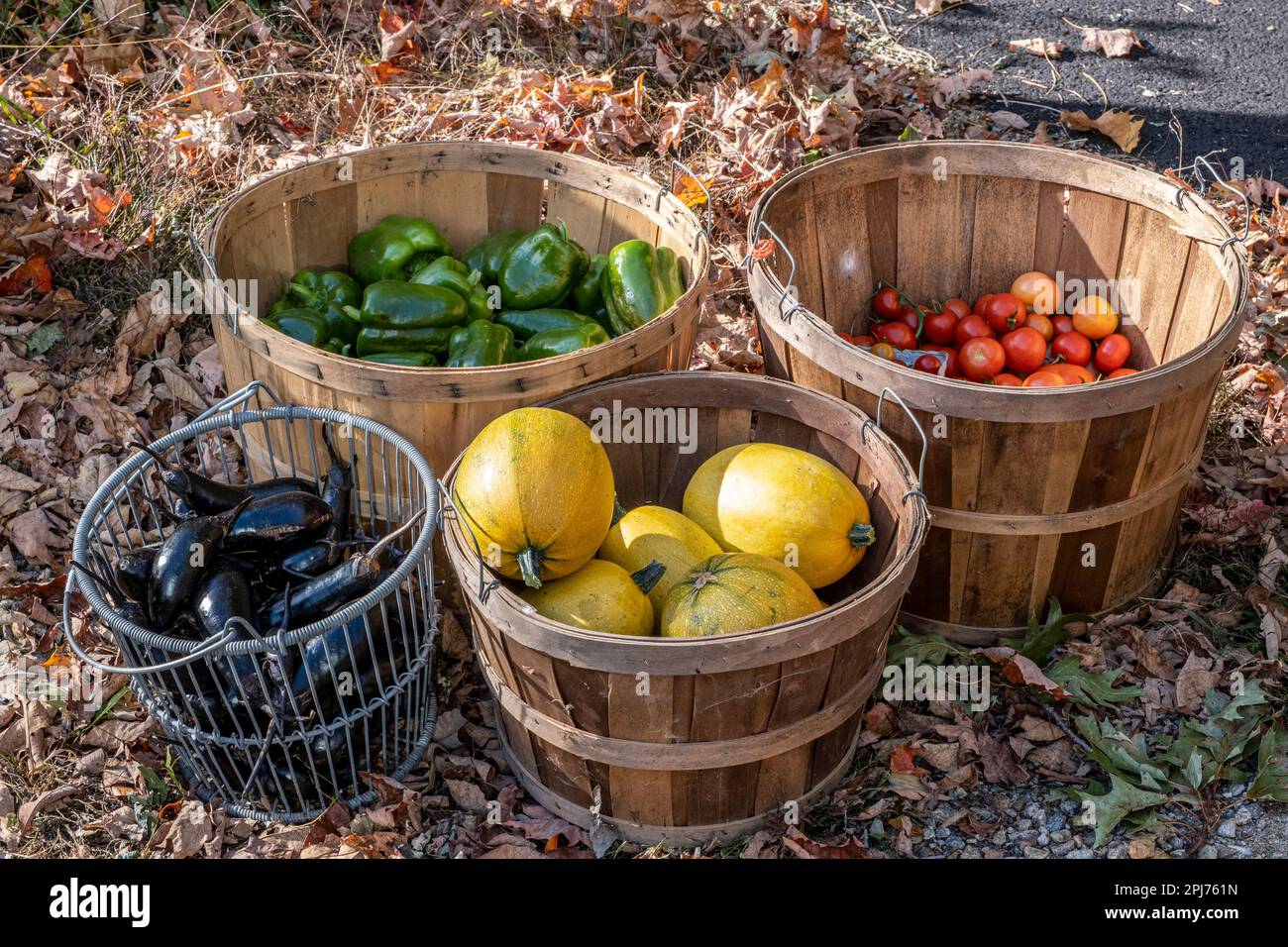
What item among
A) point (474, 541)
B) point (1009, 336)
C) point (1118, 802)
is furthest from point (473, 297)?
point (1118, 802)

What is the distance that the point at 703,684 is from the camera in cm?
295

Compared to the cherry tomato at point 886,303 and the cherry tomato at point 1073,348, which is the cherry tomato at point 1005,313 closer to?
the cherry tomato at point 1073,348

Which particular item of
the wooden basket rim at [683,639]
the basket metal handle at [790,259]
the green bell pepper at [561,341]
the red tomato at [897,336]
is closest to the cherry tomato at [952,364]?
the red tomato at [897,336]

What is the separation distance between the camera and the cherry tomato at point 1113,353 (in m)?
4.76

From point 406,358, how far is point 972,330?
232 cm

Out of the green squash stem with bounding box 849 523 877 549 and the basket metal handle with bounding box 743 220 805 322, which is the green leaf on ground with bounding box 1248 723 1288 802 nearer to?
the green squash stem with bounding box 849 523 877 549

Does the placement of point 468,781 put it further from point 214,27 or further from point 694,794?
point 214,27

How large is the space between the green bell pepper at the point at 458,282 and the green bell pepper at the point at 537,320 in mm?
101

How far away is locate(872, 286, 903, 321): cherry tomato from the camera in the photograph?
501 centimetres

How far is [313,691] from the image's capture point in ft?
10.5

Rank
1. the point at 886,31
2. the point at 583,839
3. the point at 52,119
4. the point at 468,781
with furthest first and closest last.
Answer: the point at 886,31 < the point at 52,119 < the point at 468,781 < the point at 583,839

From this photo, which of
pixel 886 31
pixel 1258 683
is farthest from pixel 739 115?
pixel 1258 683

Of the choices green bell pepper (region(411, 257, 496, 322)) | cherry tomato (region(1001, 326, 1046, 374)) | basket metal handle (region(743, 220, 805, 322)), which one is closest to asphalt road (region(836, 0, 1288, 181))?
cherry tomato (region(1001, 326, 1046, 374))

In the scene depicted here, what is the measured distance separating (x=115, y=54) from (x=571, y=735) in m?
5.28
